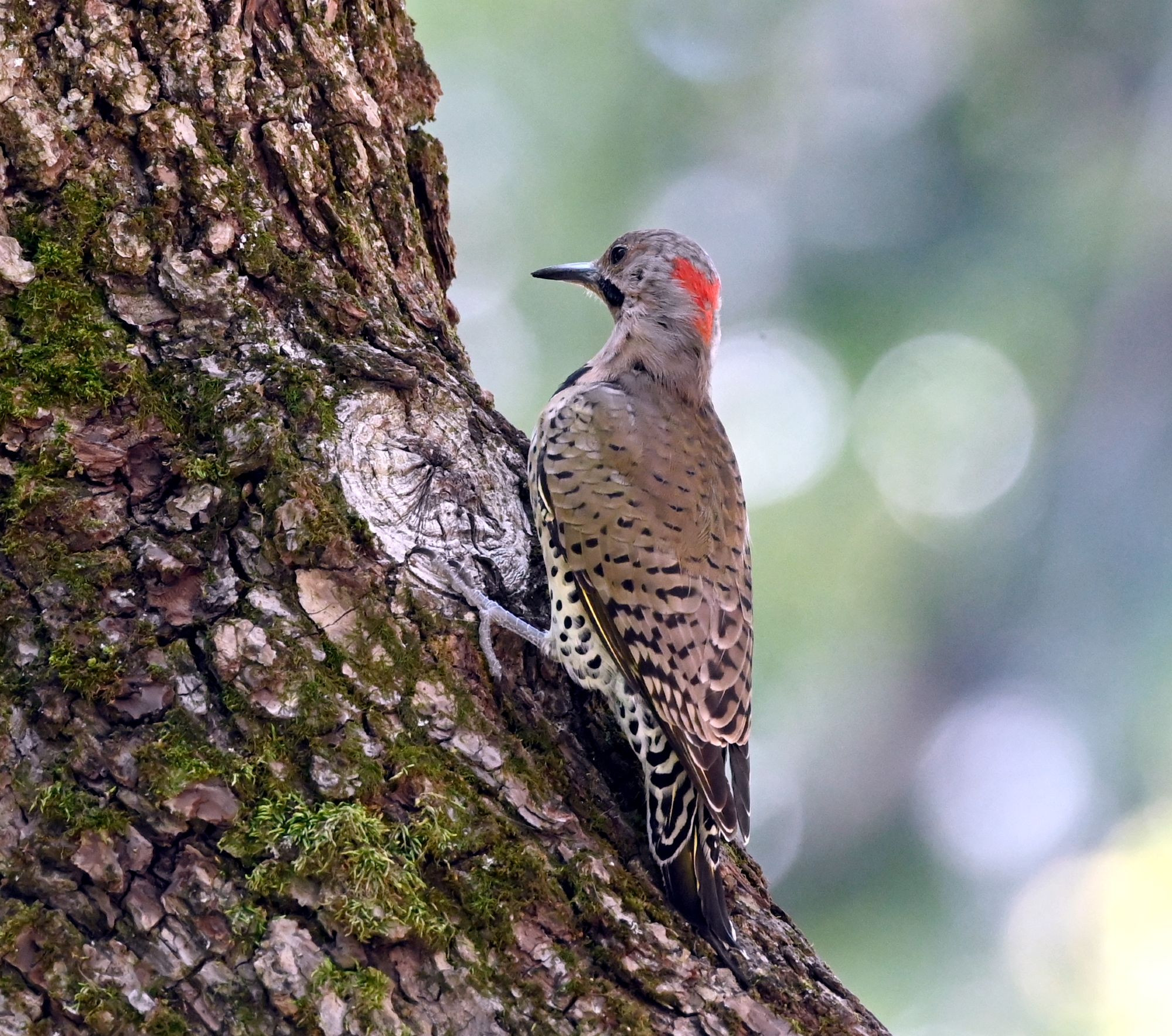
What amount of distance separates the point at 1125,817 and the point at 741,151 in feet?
15.0

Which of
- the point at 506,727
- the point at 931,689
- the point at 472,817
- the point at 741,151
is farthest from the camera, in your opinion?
the point at 741,151

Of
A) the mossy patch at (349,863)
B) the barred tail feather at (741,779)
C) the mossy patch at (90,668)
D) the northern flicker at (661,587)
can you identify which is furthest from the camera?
the barred tail feather at (741,779)

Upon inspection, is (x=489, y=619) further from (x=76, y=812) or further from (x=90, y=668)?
(x=76, y=812)

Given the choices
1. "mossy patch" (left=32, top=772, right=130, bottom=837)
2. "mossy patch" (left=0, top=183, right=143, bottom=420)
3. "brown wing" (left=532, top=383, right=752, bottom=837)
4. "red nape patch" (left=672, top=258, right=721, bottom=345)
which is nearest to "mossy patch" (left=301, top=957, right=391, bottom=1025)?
"mossy patch" (left=32, top=772, right=130, bottom=837)

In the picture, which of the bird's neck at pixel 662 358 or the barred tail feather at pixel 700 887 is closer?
the barred tail feather at pixel 700 887

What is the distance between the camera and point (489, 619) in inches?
110

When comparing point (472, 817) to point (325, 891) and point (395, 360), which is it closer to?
point (325, 891)

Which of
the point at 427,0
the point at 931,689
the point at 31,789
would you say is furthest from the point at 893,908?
the point at 427,0

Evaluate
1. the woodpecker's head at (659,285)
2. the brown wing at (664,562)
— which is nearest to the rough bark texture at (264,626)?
the brown wing at (664,562)

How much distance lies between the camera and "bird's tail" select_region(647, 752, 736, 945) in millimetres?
2543

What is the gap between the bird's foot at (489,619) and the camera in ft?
8.91

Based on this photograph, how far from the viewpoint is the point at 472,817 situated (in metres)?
2.36

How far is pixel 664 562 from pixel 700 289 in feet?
5.02

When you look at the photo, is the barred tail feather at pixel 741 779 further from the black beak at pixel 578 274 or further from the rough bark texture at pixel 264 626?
the black beak at pixel 578 274
